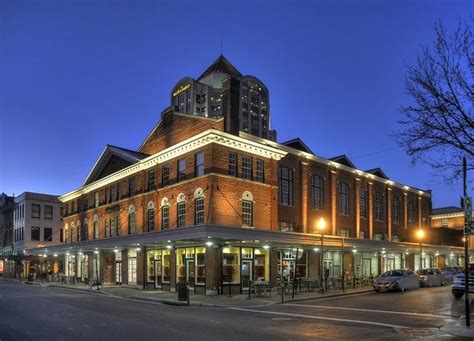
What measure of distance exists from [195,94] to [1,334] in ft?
421

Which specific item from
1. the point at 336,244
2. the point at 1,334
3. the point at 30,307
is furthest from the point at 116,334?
the point at 336,244

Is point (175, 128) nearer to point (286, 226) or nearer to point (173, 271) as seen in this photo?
point (286, 226)

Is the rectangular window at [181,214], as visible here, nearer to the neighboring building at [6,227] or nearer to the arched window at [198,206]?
the arched window at [198,206]

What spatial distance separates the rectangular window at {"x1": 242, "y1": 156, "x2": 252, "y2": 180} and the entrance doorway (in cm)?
605

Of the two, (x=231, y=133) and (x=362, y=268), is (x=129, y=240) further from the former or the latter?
(x=362, y=268)

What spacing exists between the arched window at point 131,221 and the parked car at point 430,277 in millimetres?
23210

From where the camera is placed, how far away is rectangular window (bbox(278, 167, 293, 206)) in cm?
4012

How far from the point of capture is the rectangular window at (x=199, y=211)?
35.0m

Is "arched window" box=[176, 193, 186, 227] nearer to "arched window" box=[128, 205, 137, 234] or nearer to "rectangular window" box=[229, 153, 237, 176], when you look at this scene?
"rectangular window" box=[229, 153, 237, 176]

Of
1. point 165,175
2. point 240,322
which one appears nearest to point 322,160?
point 165,175

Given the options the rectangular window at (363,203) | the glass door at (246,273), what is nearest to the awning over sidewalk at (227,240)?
the glass door at (246,273)

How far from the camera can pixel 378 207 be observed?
53875 mm

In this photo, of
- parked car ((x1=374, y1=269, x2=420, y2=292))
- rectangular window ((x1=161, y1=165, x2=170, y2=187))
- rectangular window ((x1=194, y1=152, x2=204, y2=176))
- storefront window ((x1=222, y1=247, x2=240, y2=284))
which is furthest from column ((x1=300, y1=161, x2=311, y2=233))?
rectangular window ((x1=161, y1=165, x2=170, y2=187))

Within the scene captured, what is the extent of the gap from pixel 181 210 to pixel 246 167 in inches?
221
